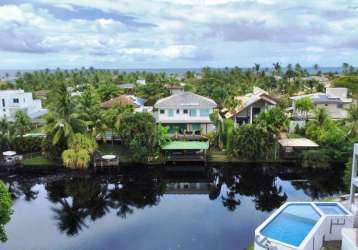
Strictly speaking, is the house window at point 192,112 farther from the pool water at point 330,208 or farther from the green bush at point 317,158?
the pool water at point 330,208

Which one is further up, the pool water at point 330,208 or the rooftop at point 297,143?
the rooftop at point 297,143

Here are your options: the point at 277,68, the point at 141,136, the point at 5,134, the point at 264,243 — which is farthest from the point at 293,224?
the point at 277,68

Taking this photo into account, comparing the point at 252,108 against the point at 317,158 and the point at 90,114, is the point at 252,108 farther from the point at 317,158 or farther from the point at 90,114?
the point at 90,114

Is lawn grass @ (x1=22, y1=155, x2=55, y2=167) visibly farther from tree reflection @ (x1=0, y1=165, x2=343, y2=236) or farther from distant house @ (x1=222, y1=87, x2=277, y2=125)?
distant house @ (x1=222, y1=87, x2=277, y2=125)

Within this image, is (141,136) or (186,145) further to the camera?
(186,145)

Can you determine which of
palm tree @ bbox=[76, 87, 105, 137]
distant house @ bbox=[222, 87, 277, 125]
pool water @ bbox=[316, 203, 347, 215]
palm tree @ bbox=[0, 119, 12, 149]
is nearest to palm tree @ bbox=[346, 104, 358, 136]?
distant house @ bbox=[222, 87, 277, 125]

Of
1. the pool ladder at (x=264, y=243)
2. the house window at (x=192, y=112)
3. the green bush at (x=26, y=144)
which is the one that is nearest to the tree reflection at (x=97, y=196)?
the green bush at (x=26, y=144)
